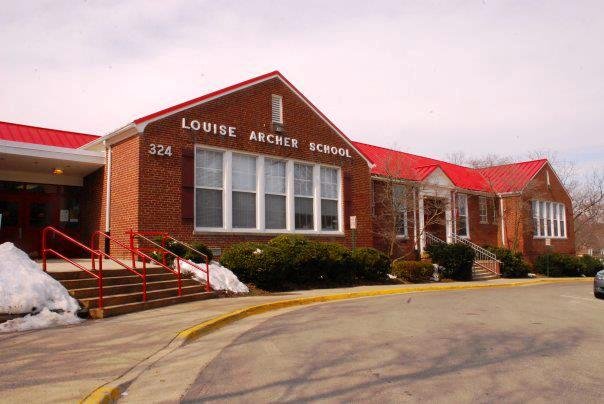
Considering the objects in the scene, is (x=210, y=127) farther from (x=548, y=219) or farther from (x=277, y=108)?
(x=548, y=219)

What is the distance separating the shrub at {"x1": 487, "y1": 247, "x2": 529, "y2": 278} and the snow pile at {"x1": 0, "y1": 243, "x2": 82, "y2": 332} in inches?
835

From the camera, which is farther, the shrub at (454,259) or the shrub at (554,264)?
the shrub at (554,264)

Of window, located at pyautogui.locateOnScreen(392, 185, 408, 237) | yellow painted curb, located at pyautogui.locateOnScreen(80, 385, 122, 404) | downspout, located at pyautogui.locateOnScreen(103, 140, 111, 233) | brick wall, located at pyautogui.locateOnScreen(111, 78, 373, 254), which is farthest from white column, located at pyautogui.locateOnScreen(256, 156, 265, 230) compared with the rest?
yellow painted curb, located at pyautogui.locateOnScreen(80, 385, 122, 404)

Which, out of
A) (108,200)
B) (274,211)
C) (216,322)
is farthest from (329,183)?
(216,322)

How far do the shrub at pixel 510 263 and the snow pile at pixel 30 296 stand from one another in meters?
21.2

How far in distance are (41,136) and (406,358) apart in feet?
56.2

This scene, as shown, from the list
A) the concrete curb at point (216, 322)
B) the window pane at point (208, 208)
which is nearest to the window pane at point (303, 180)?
the window pane at point (208, 208)

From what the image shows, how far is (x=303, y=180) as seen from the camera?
19.5m

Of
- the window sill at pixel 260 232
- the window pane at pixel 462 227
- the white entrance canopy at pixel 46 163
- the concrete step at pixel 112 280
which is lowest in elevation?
the concrete step at pixel 112 280

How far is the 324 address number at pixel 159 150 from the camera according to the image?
50.3 ft

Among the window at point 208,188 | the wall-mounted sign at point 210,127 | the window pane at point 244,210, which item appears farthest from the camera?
the window pane at point 244,210

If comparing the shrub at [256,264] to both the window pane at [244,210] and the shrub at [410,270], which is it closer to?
the window pane at [244,210]

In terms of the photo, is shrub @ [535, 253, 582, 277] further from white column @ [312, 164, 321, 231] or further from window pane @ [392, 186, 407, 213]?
white column @ [312, 164, 321, 231]

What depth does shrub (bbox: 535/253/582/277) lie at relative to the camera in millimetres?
29562
